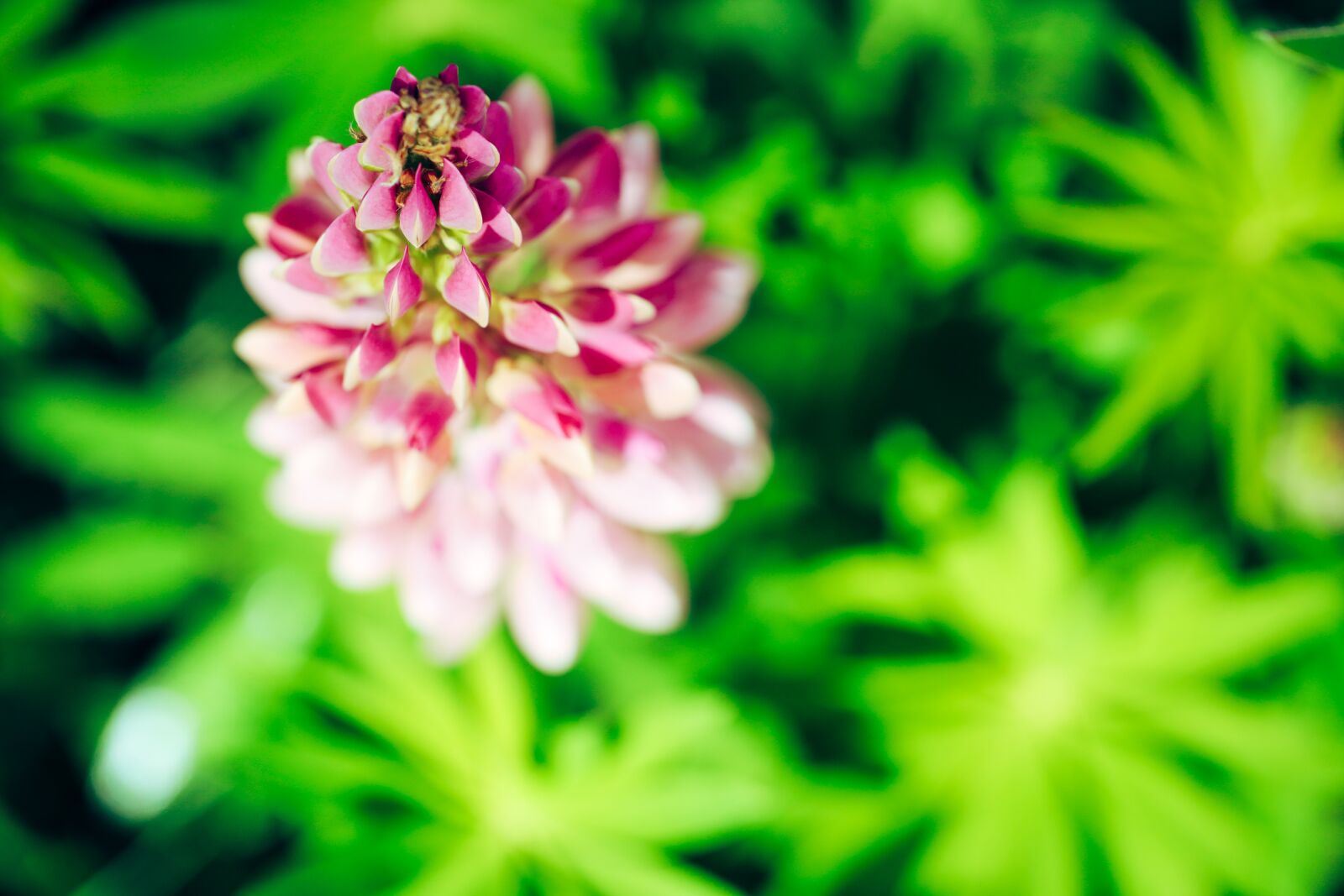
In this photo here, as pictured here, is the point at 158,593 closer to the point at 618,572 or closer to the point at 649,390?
the point at 618,572

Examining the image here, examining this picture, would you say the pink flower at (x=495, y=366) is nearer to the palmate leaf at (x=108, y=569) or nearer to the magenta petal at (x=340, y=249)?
the magenta petal at (x=340, y=249)

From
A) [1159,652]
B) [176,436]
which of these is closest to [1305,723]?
[1159,652]

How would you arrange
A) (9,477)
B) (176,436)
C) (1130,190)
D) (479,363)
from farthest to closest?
(9,477) < (1130,190) < (176,436) < (479,363)

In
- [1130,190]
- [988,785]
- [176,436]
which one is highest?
[1130,190]

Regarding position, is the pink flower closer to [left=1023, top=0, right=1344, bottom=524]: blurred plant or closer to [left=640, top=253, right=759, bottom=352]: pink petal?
[left=640, top=253, right=759, bottom=352]: pink petal

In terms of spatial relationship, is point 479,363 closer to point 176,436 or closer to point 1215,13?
point 176,436

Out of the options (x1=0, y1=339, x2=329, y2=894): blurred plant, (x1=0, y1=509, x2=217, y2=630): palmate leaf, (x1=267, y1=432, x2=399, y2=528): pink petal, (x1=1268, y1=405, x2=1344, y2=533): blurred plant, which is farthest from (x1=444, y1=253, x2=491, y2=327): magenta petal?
(x1=1268, y1=405, x2=1344, y2=533): blurred plant

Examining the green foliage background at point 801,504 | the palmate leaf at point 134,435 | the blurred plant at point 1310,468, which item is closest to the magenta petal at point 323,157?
the green foliage background at point 801,504
